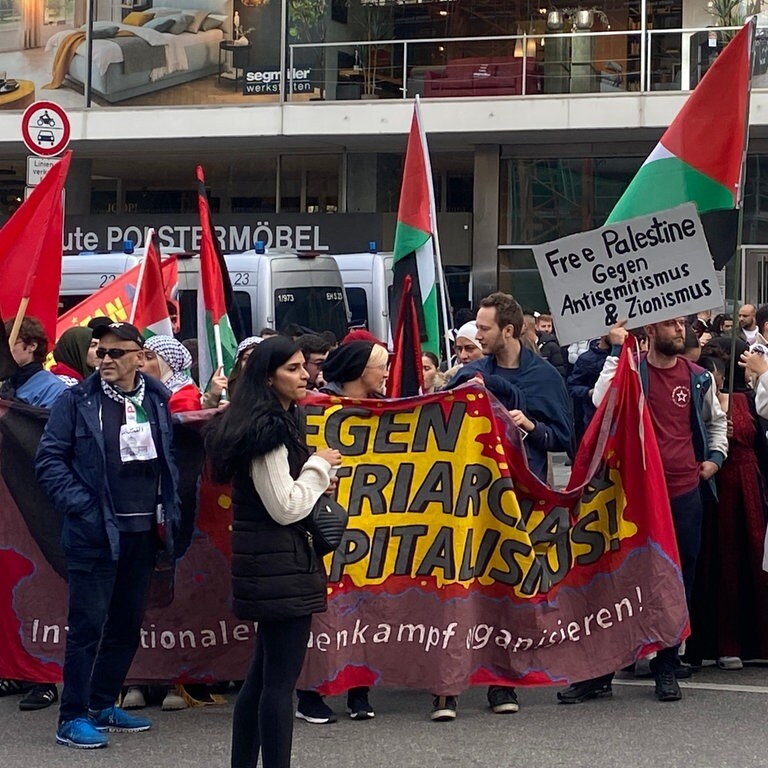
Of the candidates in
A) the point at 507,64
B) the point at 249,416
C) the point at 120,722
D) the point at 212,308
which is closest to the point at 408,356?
the point at 120,722

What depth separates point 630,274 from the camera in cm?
760

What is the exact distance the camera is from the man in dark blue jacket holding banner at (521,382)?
24.4ft

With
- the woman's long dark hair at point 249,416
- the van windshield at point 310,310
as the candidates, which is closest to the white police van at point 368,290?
the van windshield at point 310,310

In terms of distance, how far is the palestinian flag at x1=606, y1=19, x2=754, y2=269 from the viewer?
8234mm

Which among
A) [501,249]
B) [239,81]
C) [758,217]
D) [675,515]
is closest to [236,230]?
[239,81]

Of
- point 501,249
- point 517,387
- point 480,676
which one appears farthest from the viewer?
point 501,249

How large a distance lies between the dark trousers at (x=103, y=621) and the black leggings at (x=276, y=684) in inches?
49.5

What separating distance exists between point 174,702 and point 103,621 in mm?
901

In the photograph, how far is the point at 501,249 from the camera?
26.7m

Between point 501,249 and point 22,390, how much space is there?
1982cm

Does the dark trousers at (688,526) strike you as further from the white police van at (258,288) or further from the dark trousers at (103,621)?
the white police van at (258,288)

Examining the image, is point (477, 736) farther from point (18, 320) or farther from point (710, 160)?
point (710, 160)

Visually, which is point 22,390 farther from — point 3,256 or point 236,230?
point 236,230

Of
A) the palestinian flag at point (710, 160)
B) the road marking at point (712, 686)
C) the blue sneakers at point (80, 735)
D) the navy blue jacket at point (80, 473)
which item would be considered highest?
the palestinian flag at point (710, 160)
